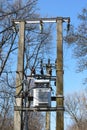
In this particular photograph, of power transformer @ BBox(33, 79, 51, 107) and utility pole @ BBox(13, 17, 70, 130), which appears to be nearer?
power transformer @ BBox(33, 79, 51, 107)

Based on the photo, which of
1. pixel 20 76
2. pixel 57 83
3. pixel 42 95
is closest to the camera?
pixel 42 95

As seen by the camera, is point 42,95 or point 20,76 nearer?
point 42,95

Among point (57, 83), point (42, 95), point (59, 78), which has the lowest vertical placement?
point (42, 95)

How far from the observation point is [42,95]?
10.6 metres

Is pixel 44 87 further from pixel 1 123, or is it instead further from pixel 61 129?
pixel 1 123

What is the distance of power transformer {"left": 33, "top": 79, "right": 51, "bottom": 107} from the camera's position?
1046cm

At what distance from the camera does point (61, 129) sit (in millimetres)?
10438

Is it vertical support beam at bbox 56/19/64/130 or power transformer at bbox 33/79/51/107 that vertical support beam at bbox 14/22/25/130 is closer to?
power transformer at bbox 33/79/51/107

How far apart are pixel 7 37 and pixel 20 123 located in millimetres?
17029

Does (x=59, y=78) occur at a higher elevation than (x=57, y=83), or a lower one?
higher

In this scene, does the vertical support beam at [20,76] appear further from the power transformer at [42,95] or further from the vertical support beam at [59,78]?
the vertical support beam at [59,78]

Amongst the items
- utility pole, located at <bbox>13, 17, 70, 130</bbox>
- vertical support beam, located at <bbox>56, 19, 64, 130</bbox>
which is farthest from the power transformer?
vertical support beam, located at <bbox>56, 19, 64, 130</bbox>

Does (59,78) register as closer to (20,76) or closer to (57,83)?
(57,83)

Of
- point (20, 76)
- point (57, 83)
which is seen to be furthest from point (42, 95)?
point (20, 76)
